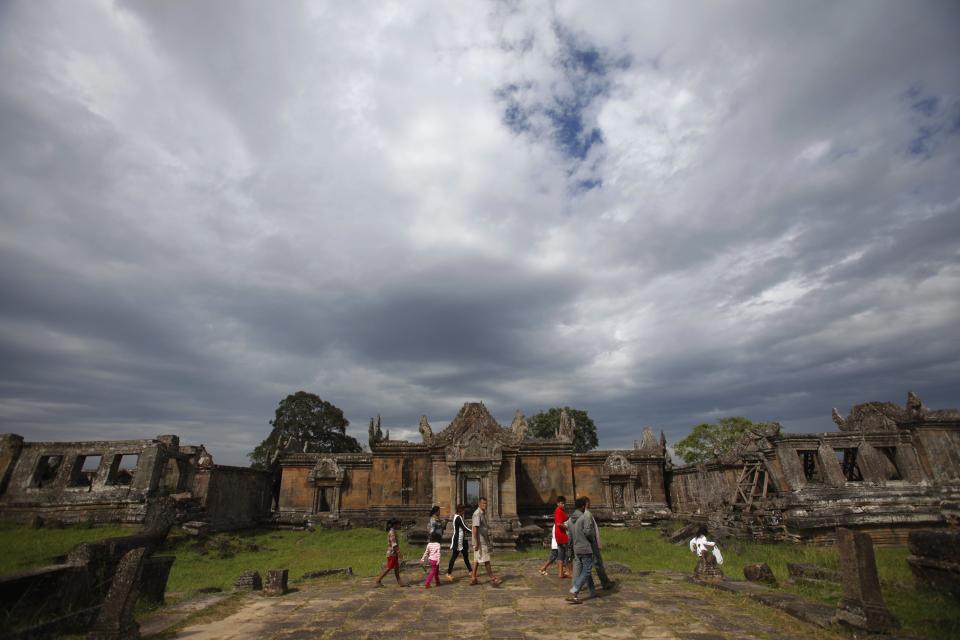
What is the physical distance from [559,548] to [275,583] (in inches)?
250

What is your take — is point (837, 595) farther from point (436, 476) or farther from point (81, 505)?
point (81, 505)

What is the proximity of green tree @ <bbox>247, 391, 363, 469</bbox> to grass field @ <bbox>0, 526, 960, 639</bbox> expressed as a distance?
22285mm

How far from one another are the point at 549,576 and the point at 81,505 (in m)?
20.1

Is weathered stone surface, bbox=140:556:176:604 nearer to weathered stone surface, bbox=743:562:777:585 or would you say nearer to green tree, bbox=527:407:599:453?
weathered stone surface, bbox=743:562:777:585

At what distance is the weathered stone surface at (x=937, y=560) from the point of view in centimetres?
783

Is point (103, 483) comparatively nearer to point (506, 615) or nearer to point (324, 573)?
point (324, 573)

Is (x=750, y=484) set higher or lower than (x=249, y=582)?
higher

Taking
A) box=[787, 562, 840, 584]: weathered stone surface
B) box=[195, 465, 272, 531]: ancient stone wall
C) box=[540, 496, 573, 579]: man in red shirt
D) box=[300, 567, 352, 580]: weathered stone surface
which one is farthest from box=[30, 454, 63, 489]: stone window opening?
box=[787, 562, 840, 584]: weathered stone surface

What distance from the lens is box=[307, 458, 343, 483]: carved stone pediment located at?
2571 cm

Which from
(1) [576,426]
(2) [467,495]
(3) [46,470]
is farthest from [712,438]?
(3) [46,470]

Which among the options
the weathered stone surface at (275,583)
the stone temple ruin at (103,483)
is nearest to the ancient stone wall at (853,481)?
the weathered stone surface at (275,583)

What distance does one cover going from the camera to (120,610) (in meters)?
5.93

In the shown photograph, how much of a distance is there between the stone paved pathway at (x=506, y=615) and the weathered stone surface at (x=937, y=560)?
343cm

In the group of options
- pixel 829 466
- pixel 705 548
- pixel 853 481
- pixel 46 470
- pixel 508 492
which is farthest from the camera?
pixel 46 470
